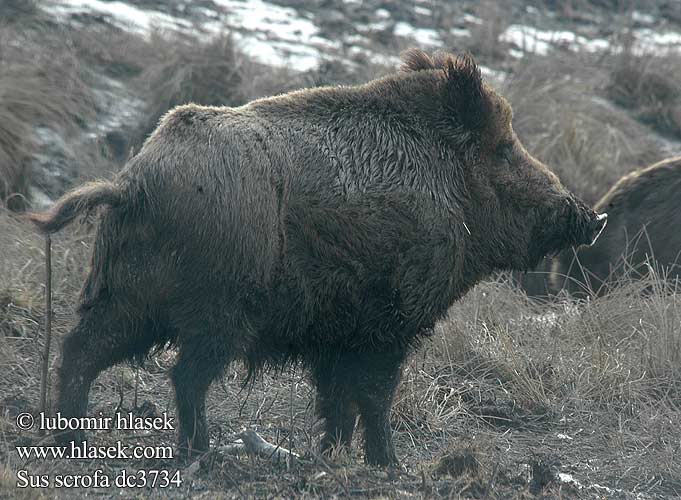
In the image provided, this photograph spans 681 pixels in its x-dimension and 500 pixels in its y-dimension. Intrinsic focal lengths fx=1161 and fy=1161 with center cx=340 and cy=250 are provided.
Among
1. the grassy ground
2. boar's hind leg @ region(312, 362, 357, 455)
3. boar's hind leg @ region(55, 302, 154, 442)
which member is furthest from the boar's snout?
boar's hind leg @ region(55, 302, 154, 442)

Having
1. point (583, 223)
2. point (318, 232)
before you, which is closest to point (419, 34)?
point (583, 223)

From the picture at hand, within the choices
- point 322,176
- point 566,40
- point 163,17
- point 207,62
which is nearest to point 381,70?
point 207,62

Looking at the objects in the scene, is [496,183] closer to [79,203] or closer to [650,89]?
[79,203]

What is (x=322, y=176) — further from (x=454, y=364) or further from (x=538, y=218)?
(x=454, y=364)

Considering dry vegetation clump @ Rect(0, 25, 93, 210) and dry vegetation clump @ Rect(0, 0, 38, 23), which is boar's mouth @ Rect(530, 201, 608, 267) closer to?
dry vegetation clump @ Rect(0, 25, 93, 210)

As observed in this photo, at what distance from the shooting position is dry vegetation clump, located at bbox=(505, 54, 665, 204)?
39.1ft

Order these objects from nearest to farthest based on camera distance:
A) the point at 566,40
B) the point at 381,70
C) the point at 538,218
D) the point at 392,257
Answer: the point at 392,257 < the point at 538,218 < the point at 381,70 < the point at 566,40

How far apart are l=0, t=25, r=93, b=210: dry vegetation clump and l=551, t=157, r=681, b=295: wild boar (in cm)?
441

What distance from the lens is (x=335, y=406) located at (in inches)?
232

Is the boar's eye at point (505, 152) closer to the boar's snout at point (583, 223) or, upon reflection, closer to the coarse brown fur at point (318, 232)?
the coarse brown fur at point (318, 232)

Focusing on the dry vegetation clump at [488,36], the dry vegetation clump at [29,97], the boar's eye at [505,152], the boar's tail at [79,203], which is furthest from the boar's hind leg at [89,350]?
the dry vegetation clump at [488,36]

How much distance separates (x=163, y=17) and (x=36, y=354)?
26.5 feet

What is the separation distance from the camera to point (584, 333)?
25.7 ft

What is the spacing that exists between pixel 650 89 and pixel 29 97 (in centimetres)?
760
